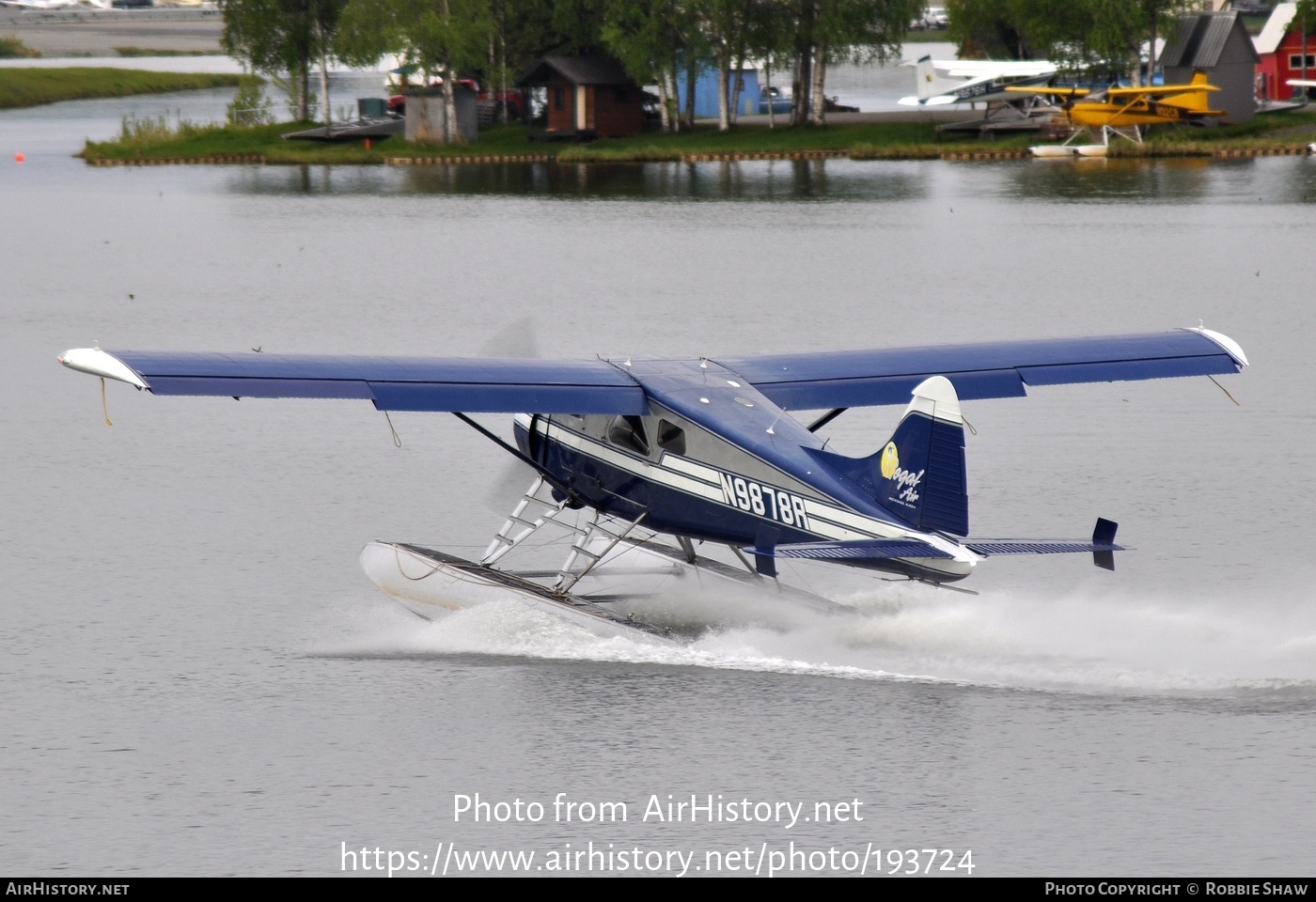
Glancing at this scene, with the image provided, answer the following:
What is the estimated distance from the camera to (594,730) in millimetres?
11969

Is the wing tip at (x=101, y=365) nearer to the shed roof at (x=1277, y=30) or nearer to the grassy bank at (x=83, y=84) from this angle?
the shed roof at (x=1277, y=30)

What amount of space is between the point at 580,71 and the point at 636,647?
60994mm

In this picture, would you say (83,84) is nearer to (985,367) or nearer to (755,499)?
(985,367)

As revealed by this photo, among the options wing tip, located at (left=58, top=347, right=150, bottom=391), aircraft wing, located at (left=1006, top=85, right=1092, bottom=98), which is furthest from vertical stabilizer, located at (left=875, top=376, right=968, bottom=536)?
aircraft wing, located at (left=1006, top=85, right=1092, bottom=98)

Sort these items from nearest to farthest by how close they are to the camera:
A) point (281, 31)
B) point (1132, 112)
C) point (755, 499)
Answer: point (755, 499)
point (1132, 112)
point (281, 31)

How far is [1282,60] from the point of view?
262 feet

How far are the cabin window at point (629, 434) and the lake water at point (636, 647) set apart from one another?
5.35ft

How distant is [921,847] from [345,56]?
66717mm

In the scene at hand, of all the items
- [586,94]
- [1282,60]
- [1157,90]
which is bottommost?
[1157,90]

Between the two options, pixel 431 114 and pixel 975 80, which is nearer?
pixel 975 80

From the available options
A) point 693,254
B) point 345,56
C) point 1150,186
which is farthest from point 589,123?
point 693,254

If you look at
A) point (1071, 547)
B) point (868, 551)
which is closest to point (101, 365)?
point (868, 551)

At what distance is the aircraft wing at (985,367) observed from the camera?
14.7 m

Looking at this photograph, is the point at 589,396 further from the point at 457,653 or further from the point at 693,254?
the point at 693,254
